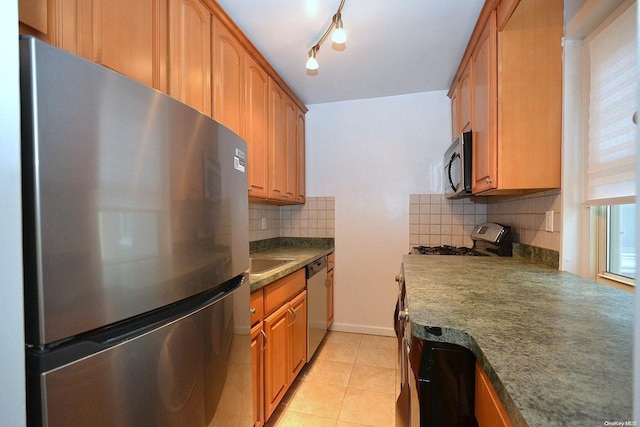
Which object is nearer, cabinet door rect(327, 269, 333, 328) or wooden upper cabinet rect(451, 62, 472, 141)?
wooden upper cabinet rect(451, 62, 472, 141)

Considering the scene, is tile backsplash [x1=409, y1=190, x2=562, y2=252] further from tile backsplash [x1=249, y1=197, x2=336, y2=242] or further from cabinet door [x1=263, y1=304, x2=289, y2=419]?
cabinet door [x1=263, y1=304, x2=289, y2=419]

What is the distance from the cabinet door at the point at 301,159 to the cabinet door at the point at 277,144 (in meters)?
0.32

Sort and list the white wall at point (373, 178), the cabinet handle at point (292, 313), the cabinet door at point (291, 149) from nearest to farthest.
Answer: the cabinet handle at point (292, 313) → the cabinet door at point (291, 149) → the white wall at point (373, 178)

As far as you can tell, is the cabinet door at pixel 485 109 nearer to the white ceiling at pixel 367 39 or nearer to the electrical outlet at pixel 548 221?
Result: the white ceiling at pixel 367 39

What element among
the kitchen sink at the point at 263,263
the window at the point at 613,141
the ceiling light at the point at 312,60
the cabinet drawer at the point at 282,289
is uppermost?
the ceiling light at the point at 312,60

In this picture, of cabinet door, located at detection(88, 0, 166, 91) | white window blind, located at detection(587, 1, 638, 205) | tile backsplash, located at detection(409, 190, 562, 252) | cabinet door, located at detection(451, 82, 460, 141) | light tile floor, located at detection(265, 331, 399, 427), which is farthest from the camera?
tile backsplash, located at detection(409, 190, 562, 252)

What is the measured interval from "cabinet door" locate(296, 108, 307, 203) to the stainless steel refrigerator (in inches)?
72.8

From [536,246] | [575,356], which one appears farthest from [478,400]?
[536,246]

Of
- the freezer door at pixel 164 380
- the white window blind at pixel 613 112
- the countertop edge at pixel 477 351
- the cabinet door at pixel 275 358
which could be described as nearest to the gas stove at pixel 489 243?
the white window blind at pixel 613 112

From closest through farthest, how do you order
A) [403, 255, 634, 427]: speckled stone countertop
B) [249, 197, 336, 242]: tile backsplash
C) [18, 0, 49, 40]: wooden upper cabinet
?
[403, 255, 634, 427]: speckled stone countertop, [18, 0, 49, 40]: wooden upper cabinet, [249, 197, 336, 242]: tile backsplash

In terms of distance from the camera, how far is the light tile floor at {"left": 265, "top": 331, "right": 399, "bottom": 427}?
5.26 ft

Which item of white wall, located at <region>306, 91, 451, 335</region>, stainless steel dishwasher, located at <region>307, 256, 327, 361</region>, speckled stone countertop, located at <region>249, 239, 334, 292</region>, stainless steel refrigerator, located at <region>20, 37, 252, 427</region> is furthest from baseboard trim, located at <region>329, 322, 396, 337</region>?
stainless steel refrigerator, located at <region>20, 37, 252, 427</region>

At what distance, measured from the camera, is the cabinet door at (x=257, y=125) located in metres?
1.82

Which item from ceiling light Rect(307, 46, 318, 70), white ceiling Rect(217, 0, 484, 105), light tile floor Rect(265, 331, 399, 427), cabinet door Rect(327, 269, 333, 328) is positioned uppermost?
white ceiling Rect(217, 0, 484, 105)
